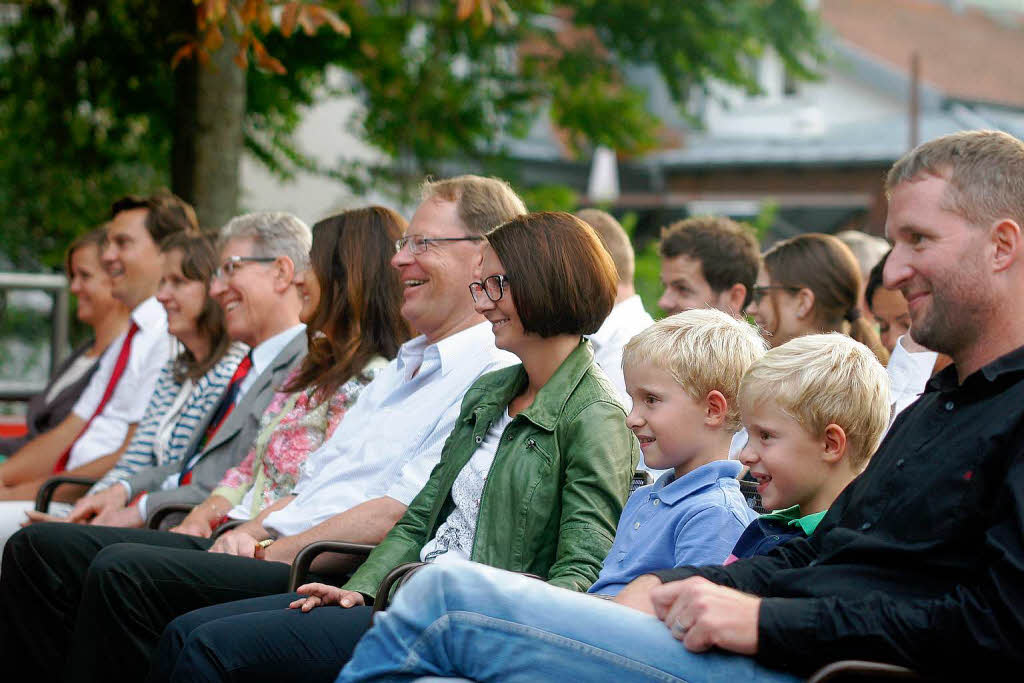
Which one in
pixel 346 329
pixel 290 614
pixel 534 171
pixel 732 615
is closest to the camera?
pixel 732 615

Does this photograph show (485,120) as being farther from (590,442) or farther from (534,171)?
(534,171)

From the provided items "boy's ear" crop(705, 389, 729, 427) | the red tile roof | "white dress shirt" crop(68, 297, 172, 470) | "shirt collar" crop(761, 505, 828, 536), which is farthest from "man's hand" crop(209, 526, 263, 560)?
the red tile roof

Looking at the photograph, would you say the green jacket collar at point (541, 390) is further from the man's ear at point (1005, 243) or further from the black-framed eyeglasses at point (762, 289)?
the black-framed eyeglasses at point (762, 289)

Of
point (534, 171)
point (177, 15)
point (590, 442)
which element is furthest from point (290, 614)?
point (534, 171)

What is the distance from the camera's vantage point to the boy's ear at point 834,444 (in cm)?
305

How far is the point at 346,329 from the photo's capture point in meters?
4.89

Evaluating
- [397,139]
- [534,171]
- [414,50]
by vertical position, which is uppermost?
[414,50]

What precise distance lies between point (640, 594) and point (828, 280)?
285 cm

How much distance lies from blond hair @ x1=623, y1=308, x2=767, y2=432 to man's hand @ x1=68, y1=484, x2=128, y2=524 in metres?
3.02

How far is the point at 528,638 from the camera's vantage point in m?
2.64

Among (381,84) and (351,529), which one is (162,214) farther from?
(381,84)

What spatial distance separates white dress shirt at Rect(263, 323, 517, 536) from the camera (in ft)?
14.0

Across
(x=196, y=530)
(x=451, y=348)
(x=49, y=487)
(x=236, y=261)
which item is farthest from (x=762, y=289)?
(x=49, y=487)

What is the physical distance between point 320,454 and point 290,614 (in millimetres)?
1080
